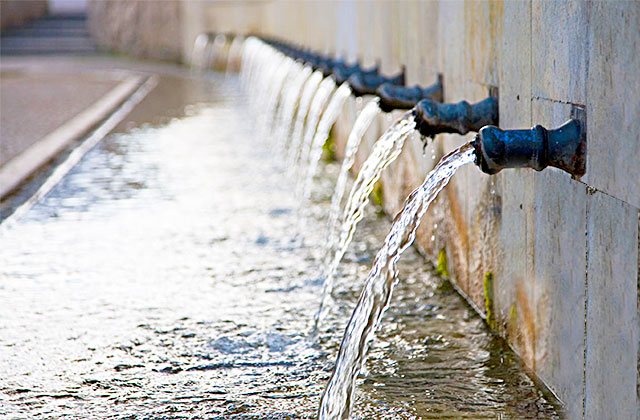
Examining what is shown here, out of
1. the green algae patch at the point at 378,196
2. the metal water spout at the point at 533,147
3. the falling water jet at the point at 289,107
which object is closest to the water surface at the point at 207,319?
the green algae patch at the point at 378,196

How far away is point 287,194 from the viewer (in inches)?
313

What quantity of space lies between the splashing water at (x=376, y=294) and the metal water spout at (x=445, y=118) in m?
0.46

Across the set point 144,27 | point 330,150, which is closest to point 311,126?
point 330,150

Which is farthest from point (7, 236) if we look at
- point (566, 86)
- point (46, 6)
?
point (46, 6)

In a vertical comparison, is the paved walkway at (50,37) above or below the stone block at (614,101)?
below

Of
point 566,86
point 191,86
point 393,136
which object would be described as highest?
point 566,86

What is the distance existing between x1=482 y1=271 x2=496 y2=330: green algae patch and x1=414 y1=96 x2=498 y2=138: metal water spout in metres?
0.66

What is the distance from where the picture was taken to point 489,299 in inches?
182

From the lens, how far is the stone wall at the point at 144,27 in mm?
25328

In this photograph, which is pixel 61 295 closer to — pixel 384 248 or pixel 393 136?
pixel 393 136

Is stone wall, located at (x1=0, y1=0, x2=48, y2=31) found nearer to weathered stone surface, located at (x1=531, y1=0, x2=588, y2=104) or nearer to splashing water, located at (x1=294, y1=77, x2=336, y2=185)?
splashing water, located at (x1=294, y1=77, x2=336, y2=185)

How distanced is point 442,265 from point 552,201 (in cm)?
190

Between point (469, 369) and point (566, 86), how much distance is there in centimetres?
111

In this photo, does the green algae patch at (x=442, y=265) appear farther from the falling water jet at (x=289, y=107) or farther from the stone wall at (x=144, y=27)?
the stone wall at (x=144, y=27)
